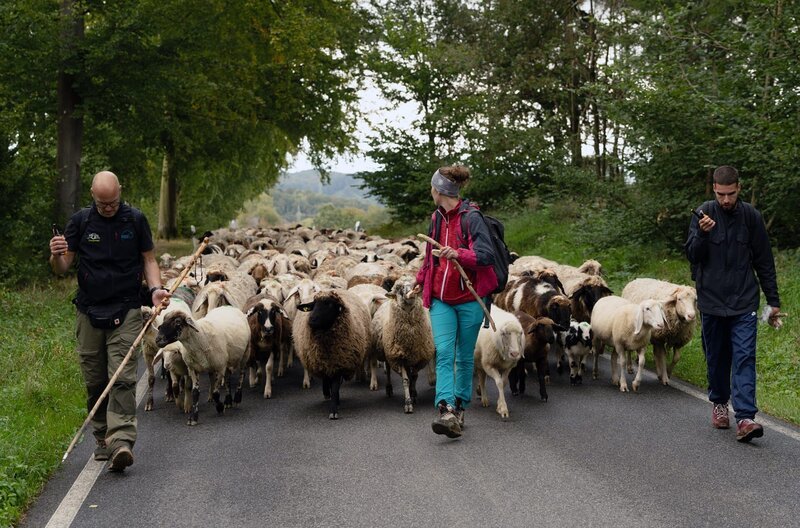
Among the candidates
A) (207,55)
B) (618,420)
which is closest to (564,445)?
(618,420)

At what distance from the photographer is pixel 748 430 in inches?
270

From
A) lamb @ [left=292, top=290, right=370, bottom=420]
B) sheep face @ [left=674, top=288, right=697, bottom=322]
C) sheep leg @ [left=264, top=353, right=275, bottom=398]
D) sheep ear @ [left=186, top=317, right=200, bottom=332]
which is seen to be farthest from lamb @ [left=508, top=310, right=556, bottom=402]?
sheep ear @ [left=186, top=317, right=200, bottom=332]

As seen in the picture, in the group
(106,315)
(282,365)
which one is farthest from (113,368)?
(282,365)

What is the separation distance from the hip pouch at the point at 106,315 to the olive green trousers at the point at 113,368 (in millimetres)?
54

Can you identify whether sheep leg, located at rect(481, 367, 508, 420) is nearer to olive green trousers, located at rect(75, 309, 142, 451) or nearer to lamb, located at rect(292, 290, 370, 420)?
lamb, located at rect(292, 290, 370, 420)

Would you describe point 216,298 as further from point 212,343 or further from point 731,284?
point 731,284

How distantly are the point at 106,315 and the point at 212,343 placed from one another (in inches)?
95.8

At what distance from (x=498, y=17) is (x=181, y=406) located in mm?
23507

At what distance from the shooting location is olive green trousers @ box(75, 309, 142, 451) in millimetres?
6707

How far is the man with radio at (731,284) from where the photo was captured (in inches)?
279

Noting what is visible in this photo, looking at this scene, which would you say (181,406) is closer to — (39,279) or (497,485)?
(497,485)

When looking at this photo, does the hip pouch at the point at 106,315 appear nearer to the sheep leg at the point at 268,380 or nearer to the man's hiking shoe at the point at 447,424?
the man's hiking shoe at the point at 447,424

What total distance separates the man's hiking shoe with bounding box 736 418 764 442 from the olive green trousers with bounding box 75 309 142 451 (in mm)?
4719

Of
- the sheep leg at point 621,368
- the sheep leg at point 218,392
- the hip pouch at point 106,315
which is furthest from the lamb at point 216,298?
the sheep leg at point 621,368
